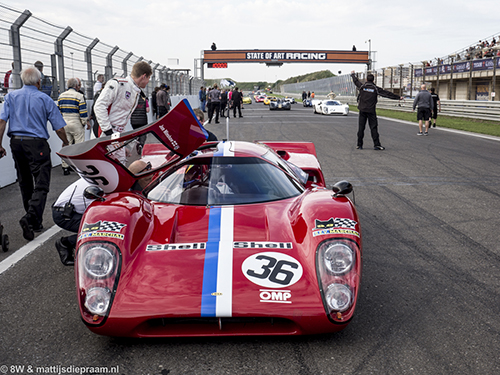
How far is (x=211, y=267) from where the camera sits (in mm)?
2992

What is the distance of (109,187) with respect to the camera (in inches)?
164

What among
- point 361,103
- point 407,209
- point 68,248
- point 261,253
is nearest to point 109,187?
point 68,248

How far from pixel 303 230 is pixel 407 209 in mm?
3408

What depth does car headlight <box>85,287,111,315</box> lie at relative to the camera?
2826 millimetres

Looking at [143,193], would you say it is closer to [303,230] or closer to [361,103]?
[303,230]

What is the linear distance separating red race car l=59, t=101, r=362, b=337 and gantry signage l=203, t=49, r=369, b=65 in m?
57.7

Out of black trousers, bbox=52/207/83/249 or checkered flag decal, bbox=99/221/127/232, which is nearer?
checkered flag decal, bbox=99/221/127/232

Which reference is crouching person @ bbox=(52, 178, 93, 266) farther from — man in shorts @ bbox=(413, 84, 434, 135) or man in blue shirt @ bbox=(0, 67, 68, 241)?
man in shorts @ bbox=(413, 84, 434, 135)

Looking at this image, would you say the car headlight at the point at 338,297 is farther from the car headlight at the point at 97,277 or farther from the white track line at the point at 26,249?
the white track line at the point at 26,249

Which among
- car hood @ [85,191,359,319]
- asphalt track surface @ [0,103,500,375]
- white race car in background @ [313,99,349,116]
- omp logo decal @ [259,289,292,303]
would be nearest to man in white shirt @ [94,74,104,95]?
asphalt track surface @ [0,103,500,375]

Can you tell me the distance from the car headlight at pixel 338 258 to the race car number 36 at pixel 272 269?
0.18 metres

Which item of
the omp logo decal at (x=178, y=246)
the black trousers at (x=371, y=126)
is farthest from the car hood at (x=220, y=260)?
the black trousers at (x=371, y=126)

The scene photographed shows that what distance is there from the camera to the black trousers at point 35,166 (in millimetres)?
5254

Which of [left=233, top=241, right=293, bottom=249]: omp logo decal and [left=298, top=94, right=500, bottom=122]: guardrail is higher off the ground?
[left=298, top=94, right=500, bottom=122]: guardrail
